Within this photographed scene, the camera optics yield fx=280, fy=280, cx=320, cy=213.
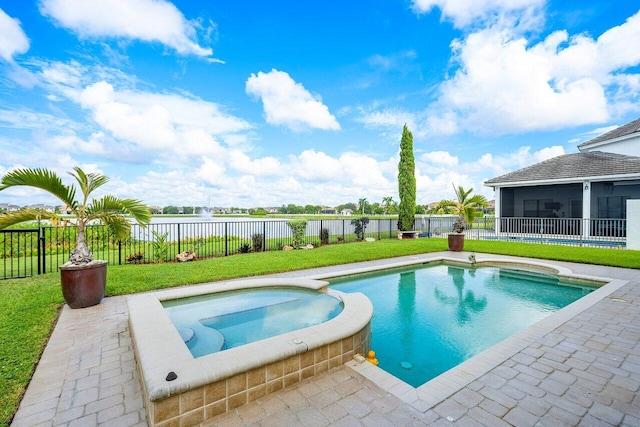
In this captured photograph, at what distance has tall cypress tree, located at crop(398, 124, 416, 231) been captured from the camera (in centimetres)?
1627

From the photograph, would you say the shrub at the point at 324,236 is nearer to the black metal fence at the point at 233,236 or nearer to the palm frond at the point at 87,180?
the black metal fence at the point at 233,236

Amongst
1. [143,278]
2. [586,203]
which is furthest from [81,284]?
[586,203]

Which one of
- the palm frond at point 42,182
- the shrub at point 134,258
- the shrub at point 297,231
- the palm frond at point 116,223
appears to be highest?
the palm frond at point 42,182

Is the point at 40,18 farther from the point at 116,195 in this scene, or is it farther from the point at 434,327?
the point at 434,327

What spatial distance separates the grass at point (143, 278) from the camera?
292 centimetres

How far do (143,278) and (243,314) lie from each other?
11.4 feet

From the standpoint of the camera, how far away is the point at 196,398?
6.77ft

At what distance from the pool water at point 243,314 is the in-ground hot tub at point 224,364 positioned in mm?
305

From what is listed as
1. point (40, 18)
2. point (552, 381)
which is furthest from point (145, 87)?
point (552, 381)

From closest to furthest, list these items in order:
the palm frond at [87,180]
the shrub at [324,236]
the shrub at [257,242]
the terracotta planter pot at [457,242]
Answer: the palm frond at [87,180]
the shrub at [257,242]
the terracotta planter pot at [457,242]
the shrub at [324,236]

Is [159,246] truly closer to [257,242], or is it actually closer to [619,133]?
[257,242]

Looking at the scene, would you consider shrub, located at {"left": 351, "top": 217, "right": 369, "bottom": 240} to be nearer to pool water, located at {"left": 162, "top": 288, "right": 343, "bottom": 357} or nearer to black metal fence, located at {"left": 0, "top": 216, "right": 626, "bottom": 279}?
black metal fence, located at {"left": 0, "top": 216, "right": 626, "bottom": 279}

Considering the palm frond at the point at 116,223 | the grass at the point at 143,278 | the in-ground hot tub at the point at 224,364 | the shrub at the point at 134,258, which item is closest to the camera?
the in-ground hot tub at the point at 224,364

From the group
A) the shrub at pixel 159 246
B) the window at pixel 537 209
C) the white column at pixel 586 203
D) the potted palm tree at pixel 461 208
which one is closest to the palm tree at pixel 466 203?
the potted palm tree at pixel 461 208
